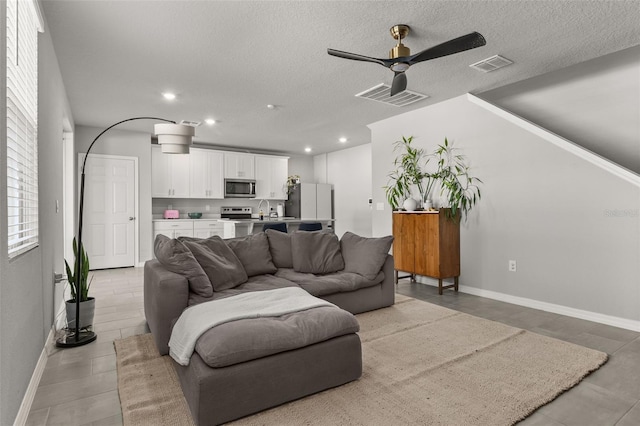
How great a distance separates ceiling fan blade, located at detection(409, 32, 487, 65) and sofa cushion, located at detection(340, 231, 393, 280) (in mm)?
1833

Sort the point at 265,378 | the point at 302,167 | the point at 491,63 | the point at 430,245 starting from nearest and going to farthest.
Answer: the point at 265,378 < the point at 491,63 < the point at 430,245 < the point at 302,167

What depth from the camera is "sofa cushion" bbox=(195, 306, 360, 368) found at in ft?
5.76

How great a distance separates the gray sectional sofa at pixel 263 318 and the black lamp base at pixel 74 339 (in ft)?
1.62

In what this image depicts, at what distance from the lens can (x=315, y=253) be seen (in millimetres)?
3820

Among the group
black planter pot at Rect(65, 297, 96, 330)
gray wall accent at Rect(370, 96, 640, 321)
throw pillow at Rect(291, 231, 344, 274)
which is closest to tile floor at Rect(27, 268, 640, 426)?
black planter pot at Rect(65, 297, 96, 330)

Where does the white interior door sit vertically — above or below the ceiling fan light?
below

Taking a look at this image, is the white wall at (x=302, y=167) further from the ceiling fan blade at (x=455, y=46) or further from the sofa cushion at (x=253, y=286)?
the ceiling fan blade at (x=455, y=46)

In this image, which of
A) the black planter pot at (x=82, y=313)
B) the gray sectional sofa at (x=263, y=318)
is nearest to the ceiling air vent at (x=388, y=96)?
the gray sectional sofa at (x=263, y=318)

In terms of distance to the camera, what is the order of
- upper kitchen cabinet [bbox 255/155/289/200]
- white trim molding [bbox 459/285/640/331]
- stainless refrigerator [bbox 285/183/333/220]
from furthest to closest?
stainless refrigerator [bbox 285/183/333/220], upper kitchen cabinet [bbox 255/155/289/200], white trim molding [bbox 459/285/640/331]

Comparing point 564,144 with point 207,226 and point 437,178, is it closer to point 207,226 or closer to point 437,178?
point 437,178

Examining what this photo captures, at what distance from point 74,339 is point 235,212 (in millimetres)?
5141

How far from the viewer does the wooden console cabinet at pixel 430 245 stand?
4270 mm

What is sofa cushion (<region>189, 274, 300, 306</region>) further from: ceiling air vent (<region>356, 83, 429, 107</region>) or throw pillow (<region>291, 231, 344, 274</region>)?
ceiling air vent (<region>356, 83, 429, 107</region>)

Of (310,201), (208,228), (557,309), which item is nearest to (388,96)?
(557,309)
